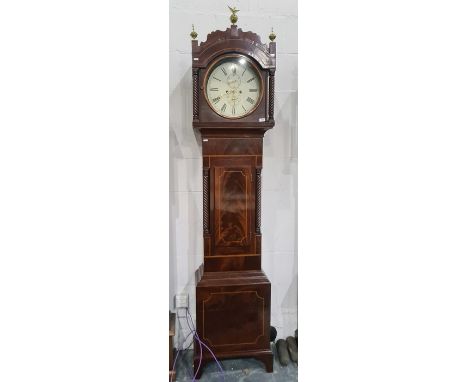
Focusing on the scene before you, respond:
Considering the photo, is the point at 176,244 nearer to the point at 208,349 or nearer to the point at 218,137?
the point at 208,349

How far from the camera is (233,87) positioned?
1451 mm

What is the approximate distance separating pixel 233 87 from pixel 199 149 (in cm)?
42

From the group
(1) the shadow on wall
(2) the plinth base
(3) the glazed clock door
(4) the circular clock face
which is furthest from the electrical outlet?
(4) the circular clock face

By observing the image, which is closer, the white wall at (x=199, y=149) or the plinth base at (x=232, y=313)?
the plinth base at (x=232, y=313)

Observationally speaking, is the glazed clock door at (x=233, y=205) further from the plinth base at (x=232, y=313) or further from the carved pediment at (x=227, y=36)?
the carved pediment at (x=227, y=36)

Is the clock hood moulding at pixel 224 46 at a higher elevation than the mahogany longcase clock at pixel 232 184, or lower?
higher

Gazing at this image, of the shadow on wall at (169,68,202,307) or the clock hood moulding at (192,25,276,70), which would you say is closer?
the clock hood moulding at (192,25,276,70)

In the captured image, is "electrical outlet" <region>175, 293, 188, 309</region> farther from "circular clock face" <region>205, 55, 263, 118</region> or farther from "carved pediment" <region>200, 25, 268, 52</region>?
"carved pediment" <region>200, 25, 268, 52</region>

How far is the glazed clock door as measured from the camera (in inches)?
57.2

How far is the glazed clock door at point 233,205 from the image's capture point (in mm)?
1452

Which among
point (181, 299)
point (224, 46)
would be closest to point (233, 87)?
point (224, 46)

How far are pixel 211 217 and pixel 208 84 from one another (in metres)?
0.64

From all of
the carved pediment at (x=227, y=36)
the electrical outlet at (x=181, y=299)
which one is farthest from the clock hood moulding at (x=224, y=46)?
the electrical outlet at (x=181, y=299)

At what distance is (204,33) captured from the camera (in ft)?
5.56
